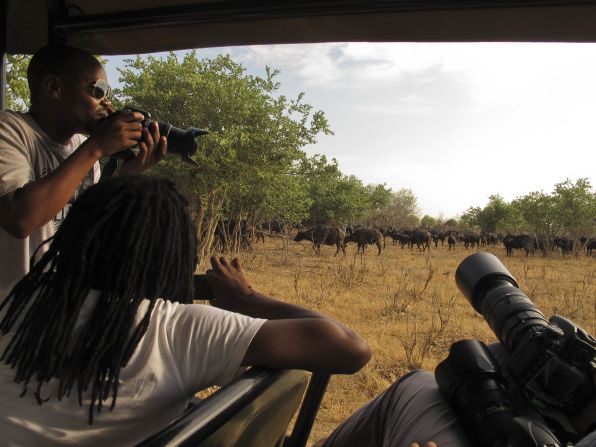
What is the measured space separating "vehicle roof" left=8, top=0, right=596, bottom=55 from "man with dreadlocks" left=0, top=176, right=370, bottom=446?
1.12m

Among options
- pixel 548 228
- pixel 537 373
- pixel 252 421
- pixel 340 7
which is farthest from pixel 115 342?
pixel 548 228

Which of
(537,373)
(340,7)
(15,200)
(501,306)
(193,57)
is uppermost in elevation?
(193,57)

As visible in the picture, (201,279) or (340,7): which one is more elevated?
(340,7)

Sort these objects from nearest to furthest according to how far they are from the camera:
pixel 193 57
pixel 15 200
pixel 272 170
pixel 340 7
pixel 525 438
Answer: pixel 525 438, pixel 15 200, pixel 340 7, pixel 193 57, pixel 272 170

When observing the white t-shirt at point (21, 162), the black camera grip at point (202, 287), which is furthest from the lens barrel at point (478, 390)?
the white t-shirt at point (21, 162)

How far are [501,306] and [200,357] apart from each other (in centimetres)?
93

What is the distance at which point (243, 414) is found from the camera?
1.05 metres

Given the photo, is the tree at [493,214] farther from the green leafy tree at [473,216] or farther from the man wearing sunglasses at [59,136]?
the man wearing sunglasses at [59,136]

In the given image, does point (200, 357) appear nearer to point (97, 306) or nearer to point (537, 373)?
point (97, 306)

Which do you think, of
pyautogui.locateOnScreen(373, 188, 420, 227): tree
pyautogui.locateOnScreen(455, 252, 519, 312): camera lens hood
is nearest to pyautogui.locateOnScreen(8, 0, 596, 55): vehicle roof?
pyautogui.locateOnScreen(455, 252, 519, 312): camera lens hood

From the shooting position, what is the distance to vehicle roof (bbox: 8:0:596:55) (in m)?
1.72

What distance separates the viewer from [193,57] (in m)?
12.0

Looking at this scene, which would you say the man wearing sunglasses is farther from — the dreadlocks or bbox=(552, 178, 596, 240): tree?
bbox=(552, 178, 596, 240): tree

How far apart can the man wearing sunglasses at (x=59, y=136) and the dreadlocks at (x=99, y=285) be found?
1.99ft
